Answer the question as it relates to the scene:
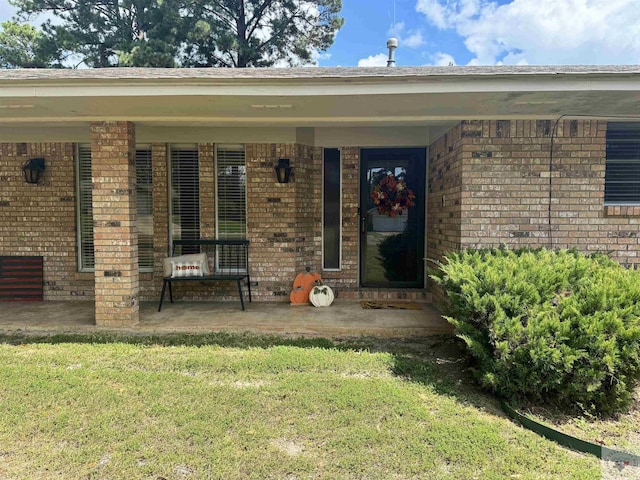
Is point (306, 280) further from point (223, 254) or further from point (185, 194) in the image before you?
point (185, 194)

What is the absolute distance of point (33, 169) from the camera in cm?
553

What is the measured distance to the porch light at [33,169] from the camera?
5.53 meters

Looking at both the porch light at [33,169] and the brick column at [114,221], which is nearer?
the brick column at [114,221]

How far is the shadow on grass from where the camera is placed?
3324 millimetres

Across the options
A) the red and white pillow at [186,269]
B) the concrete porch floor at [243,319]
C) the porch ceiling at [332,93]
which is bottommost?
the concrete porch floor at [243,319]

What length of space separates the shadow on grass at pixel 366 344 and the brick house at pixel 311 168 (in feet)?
1.56

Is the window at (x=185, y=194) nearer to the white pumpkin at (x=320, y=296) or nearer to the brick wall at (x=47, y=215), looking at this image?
the brick wall at (x=47, y=215)

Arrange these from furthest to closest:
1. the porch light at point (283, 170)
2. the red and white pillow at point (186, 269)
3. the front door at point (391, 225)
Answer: the front door at point (391, 225) < the porch light at point (283, 170) < the red and white pillow at point (186, 269)

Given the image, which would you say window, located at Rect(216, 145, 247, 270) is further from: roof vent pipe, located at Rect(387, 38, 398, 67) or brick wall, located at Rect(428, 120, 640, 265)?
roof vent pipe, located at Rect(387, 38, 398, 67)

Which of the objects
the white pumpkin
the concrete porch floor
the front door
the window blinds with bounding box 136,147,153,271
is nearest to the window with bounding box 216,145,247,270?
the concrete porch floor

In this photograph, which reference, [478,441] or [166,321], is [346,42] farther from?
[478,441]

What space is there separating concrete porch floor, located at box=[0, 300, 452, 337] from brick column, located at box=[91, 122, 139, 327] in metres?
0.30

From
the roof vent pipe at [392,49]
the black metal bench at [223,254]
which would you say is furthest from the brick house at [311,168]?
the roof vent pipe at [392,49]

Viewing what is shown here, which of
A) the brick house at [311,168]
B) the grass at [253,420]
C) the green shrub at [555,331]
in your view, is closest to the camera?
the grass at [253,420]
